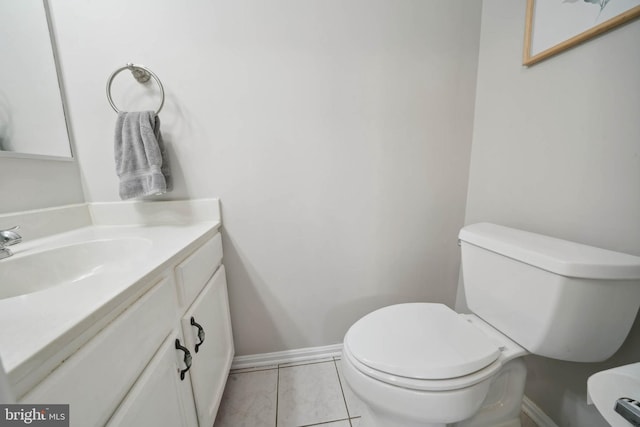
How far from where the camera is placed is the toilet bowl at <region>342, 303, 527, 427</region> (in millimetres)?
563

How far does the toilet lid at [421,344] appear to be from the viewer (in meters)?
0.58

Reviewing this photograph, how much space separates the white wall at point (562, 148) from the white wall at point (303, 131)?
12 cm

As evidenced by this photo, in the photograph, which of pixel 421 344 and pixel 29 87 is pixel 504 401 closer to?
pixel 421 344

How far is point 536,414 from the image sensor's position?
836mm

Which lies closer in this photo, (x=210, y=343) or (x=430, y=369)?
(x=430, y=369)

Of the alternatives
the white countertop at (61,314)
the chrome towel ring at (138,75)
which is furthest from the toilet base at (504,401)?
the chrome towel ring at (138,75)

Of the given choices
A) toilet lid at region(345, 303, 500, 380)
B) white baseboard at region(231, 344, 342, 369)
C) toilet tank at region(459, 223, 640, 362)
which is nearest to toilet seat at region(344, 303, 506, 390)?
toilet lid at region(345, 303, 500, 380)

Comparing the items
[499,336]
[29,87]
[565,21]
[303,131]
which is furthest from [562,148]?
[29,87]

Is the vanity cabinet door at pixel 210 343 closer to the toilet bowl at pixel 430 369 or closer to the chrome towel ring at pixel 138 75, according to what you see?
the toilet bowl at pixel 430 369

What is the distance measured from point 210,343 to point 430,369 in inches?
28.2

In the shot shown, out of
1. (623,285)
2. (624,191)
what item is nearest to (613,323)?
(623,285)

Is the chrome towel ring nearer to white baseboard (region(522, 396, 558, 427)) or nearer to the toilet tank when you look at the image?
the toilet tank

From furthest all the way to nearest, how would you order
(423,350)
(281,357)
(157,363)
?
1. (281,357)
2. (423,350)
3. (157,363)

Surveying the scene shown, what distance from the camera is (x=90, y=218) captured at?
0.94m
